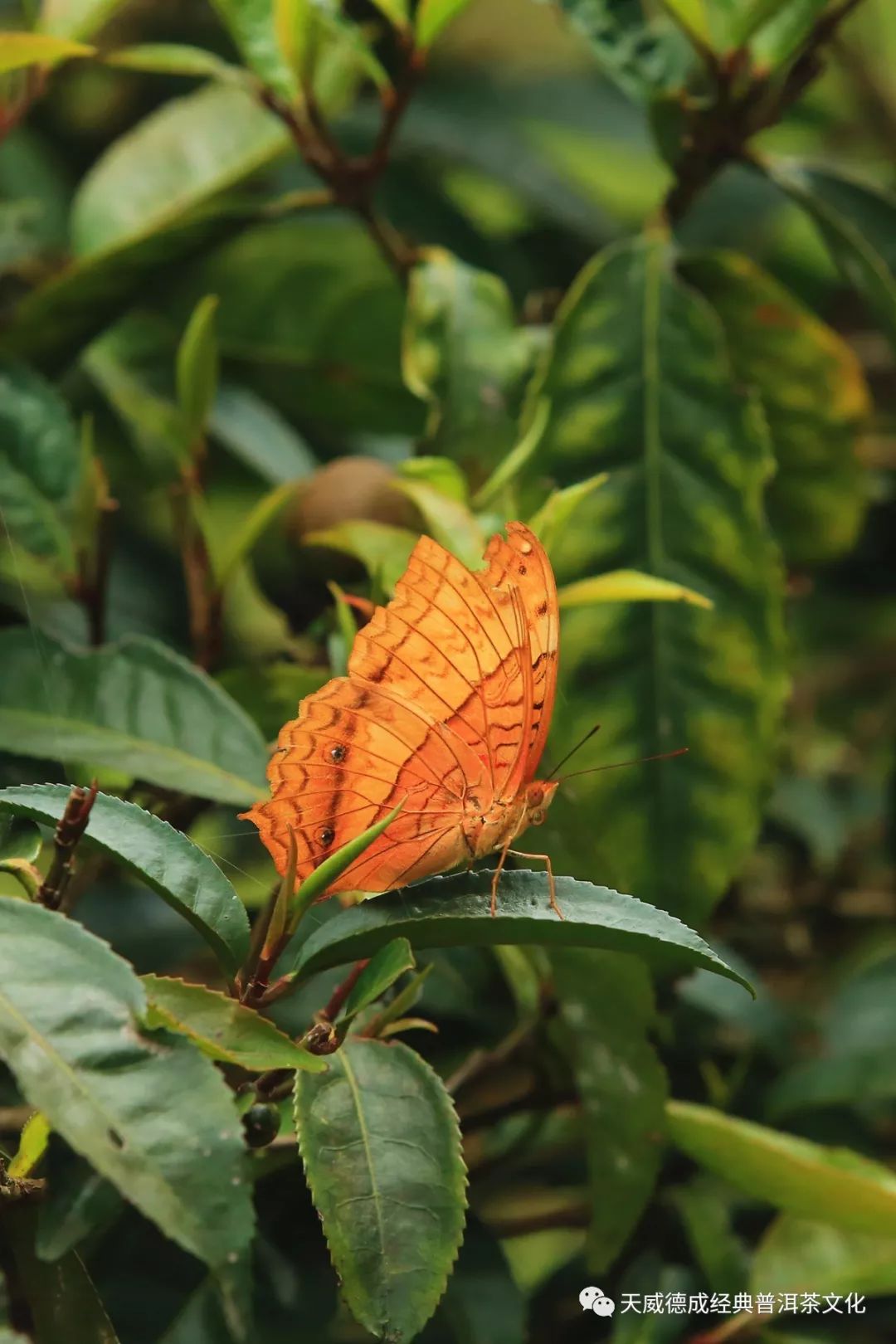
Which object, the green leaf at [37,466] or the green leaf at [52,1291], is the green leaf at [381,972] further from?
the green leaf at [37,466]

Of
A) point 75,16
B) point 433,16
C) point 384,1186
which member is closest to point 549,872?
point 384,1186

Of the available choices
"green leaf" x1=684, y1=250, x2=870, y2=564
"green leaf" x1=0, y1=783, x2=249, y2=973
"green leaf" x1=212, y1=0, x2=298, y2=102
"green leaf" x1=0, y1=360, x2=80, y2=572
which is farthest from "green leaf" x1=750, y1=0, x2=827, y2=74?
"green leaf" x1=0, y1=783, x2=249, y2=973

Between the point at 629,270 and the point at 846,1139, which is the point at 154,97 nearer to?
the point at 629,270

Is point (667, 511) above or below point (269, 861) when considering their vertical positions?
above

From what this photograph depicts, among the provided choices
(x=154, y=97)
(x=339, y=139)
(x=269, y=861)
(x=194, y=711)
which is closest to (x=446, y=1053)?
(x=269, y=861)

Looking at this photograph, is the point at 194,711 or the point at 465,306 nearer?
the point at 194,711

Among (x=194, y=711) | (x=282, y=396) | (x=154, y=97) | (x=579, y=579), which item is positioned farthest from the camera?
(x=154, y=97)
